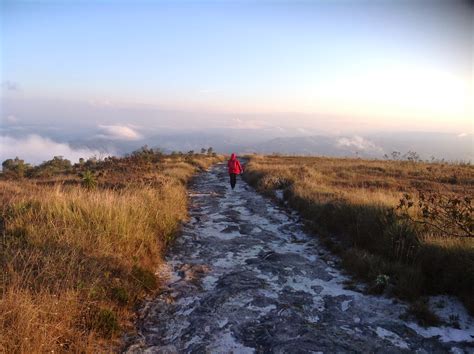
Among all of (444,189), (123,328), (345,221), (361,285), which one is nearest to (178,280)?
(123,328)

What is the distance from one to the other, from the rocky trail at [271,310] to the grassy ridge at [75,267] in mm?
452

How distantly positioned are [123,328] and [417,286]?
4420mm

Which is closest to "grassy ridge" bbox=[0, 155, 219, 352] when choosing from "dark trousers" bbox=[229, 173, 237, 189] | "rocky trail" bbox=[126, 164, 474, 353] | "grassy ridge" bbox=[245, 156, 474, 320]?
"rocky trail" bbox=[126, 164, 474, 353]

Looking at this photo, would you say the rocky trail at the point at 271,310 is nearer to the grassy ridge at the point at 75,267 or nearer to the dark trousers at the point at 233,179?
the grassy ridge at the point at 75,267

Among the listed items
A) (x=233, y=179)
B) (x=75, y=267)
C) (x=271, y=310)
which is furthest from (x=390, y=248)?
(x=233, y=179)

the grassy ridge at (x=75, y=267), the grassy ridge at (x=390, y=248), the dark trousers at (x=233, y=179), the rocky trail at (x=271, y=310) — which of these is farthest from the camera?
the dark trousers at (x=233, y=179)

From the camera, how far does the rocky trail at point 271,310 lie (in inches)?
171

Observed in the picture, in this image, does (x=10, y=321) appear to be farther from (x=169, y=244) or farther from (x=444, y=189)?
(x=444, y=189)

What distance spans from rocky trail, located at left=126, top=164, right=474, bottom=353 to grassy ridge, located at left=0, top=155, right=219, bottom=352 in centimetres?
45

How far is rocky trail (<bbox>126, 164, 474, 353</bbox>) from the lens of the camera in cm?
435

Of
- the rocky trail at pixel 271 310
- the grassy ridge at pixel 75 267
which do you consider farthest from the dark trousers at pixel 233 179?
the rocky trail at pixel 271 310

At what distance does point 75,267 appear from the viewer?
5105 millimetres

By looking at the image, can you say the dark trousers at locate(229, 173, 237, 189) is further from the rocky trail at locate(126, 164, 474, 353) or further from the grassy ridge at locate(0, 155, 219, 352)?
the rocky trail at locate(126, 164, 474, 353)

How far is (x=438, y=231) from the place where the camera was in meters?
6.86
